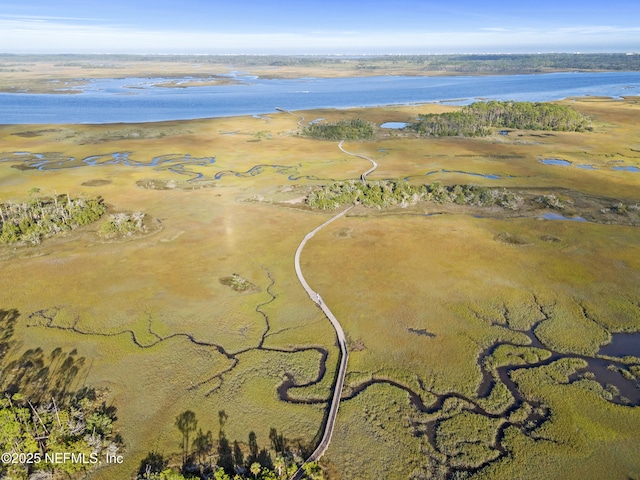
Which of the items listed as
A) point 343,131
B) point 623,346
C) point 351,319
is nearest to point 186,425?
point 351,319

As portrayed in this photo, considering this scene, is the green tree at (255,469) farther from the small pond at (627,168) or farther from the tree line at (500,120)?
the tree line at (500,120)

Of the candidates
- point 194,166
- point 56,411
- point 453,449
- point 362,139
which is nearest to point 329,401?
point 453,449

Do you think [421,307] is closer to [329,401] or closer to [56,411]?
[329,401]

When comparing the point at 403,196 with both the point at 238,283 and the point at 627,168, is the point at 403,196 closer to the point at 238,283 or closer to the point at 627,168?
the point at 238,283

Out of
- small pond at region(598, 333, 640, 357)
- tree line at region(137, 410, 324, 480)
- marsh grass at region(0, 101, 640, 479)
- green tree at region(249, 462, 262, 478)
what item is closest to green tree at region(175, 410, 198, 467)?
tree line at region(137, 410, 324, 480)

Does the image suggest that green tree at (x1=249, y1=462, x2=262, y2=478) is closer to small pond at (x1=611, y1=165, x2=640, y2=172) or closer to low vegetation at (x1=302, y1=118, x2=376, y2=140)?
small pond at (x1=611, y1=165, x2=640, y2=172)

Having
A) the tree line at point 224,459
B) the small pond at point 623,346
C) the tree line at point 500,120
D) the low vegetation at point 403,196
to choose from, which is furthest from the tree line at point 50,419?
the tree line at point 500,120

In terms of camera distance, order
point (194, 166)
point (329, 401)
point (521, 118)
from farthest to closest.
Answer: point (521, 118)
point (194, 166)
point (329, 401)
